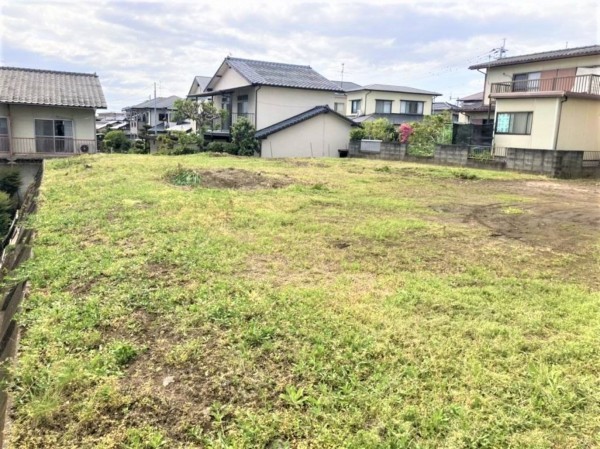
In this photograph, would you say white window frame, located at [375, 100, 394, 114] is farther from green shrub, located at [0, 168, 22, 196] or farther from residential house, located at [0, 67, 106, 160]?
green shrub, located at [0, 168, 22, 196]

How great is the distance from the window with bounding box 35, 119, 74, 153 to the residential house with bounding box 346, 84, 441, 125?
19.1 metres

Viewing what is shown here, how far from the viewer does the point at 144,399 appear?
2.33 metres

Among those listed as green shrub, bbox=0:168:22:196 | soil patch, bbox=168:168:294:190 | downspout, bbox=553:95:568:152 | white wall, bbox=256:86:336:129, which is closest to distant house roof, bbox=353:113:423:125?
white wall, bbox=256:86:336:129

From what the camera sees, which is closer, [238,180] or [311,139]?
[238,180]

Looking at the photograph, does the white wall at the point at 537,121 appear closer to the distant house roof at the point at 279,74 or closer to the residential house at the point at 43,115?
the distant house roof at the point at 279,74

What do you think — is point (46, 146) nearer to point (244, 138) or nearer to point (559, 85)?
point (244, 138)

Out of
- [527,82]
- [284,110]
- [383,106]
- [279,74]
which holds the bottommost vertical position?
[284,110]

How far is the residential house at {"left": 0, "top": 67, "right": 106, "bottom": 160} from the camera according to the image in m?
18.5

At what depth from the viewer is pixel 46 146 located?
1919cm

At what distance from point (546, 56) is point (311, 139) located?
11290 mm

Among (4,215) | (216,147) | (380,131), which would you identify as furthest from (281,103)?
(4,215)

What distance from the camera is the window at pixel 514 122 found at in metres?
16.8

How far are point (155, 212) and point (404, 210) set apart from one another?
12.4ft

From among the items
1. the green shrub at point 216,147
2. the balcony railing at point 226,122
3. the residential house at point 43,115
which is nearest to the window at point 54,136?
the residential house at point 43,115
